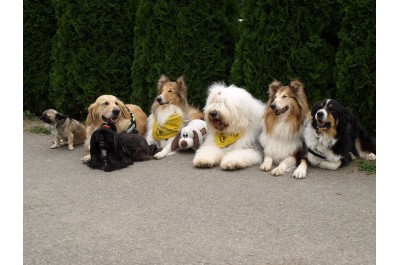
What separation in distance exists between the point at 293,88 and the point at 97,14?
487cm

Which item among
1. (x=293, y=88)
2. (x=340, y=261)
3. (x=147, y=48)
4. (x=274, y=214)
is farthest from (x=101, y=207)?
(x=147, y=48)

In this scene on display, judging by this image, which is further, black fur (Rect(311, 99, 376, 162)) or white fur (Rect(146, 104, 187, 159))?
white fur (Rect(146, 104, 187, 159))

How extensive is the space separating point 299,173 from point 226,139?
1272mm

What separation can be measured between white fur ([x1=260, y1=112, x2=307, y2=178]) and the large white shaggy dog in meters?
0.21

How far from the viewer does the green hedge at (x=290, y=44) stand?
6.97m

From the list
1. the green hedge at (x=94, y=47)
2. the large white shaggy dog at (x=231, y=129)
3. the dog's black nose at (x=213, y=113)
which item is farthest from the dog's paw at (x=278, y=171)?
the green hedge at (x=94, y=47)

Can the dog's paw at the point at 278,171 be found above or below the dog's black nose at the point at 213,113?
below

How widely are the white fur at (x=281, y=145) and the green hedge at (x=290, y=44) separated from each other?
1330 millimetres

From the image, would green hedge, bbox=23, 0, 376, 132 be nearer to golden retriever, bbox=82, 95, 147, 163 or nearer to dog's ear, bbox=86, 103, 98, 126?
golden retriever, bbox=82, 95, 147, 163

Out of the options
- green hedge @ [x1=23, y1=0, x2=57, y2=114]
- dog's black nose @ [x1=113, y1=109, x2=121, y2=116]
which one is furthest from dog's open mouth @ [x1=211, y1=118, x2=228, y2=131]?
green hedge @ [x1=23, y1=0, x2=57, y2=114]

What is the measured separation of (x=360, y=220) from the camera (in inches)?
170

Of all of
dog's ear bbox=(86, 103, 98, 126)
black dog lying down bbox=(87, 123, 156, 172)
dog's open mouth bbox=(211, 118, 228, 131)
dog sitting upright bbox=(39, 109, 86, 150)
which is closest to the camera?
black dog lying down bbox=(87, 123, 156, 172)

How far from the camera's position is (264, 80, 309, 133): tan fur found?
5988 mm

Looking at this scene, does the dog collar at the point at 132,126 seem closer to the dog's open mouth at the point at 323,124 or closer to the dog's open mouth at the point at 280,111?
the dog's open mouth at the point at 280,111
